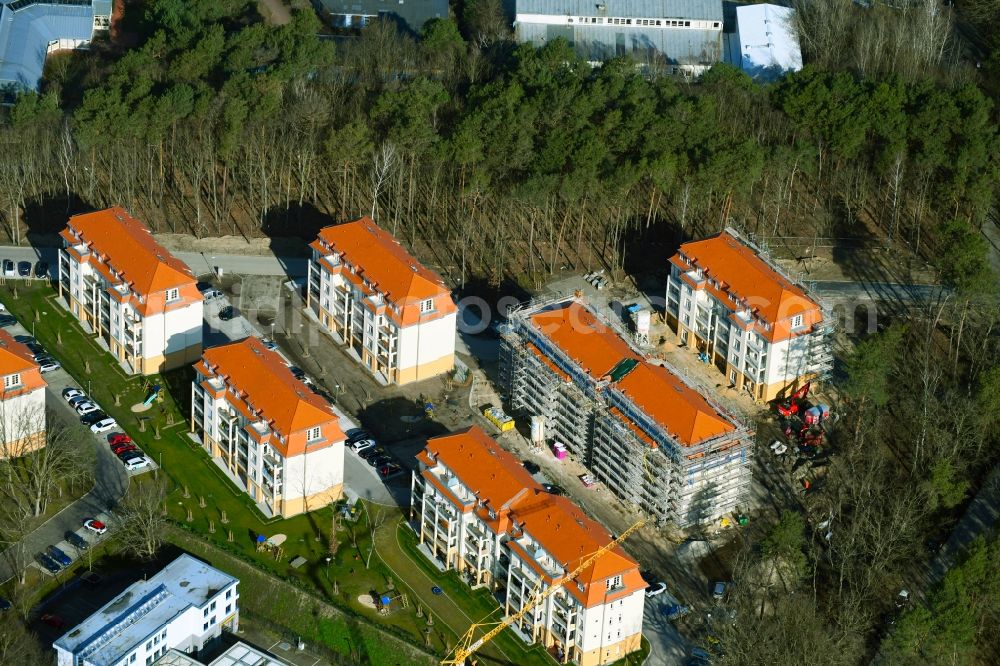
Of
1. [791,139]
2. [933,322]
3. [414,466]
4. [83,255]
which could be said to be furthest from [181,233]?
[933,322]

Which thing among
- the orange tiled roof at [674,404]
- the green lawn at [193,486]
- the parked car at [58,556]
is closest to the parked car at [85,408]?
the green lawn at [193,486]

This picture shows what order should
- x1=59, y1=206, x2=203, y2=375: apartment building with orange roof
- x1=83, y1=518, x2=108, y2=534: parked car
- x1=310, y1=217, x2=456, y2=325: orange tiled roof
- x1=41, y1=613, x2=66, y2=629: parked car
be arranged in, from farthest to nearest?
x1=59, y1=206, x2=203, y2=375: apartment building with orange roof → x1=310, y1=217, x2=456, y2=325: orange tiled roof → x1=83, y1=518, x2=108, y2=534: parked car → x1=41, y1=613, x2=66, y2=629: parked car

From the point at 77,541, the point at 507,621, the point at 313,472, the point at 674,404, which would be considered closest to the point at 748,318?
the point at 674,404

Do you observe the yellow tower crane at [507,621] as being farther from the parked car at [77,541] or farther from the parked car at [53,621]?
the parked car at [77,541]

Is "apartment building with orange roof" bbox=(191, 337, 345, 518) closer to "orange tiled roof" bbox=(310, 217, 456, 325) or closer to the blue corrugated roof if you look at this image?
"orange tiled roof" bbox=(310, 217, 456, 325)

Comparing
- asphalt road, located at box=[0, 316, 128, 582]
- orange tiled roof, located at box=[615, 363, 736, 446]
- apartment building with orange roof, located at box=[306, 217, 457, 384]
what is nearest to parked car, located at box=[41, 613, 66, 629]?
asphalt road, located at box=[0, 316, 128, 582]

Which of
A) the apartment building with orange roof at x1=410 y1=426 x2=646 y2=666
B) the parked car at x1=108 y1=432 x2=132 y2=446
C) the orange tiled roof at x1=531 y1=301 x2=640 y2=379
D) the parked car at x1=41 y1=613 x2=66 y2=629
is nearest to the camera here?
the apartment building with orange roof at x1=410 y1=426 x2=646 y2=666

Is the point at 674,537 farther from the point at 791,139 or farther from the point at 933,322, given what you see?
the point at 791,139
